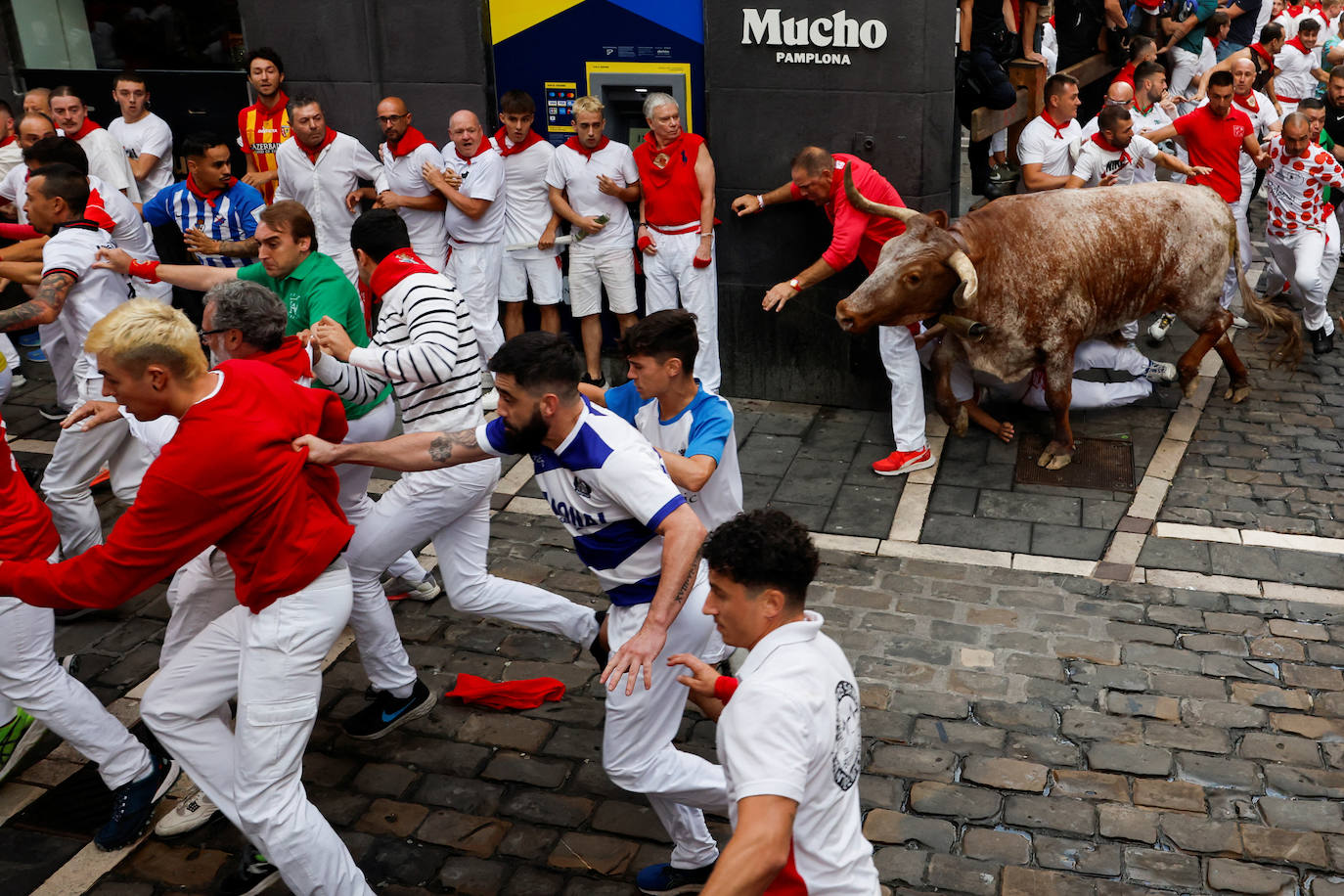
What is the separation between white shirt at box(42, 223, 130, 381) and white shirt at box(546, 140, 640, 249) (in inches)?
136

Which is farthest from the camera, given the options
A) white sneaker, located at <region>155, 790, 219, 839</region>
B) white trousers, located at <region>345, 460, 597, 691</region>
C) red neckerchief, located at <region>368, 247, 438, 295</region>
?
red neckerchief, located at <region>368, 247, 438, 295</region>

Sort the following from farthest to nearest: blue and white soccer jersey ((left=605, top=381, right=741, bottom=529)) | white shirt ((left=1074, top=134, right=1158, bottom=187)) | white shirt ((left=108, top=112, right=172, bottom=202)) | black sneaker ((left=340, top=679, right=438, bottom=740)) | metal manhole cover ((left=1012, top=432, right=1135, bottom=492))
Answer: white shirt ((left=108, top=112, right=172, bottom=202)), white shirt ((left=1074, top=134, right=1158, bottom=187)), metal manhole cover ((left=1012, top=432, right=1135, bottom=492)), black sneaker ((left=340, top=679, right=438, bottom=740)), blue and white soccer jersey ((left=605, top=381, right=741, bottom=529))

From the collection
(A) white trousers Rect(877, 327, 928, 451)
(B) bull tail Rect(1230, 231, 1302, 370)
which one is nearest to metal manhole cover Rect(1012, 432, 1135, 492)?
(A) white trousers Rect(877, 327, 928, 451)

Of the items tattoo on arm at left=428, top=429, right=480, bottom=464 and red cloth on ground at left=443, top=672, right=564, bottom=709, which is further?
red cloth on ground at left=443, top=672, right=564, bottom=709

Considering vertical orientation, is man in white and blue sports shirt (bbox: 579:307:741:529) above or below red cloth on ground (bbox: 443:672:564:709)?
above

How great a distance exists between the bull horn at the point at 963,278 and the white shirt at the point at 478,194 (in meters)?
3.89

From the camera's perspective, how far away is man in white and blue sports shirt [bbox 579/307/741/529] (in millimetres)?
5012

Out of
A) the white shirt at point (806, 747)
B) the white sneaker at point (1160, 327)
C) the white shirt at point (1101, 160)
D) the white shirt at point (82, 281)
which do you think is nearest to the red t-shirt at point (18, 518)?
the white shirt at point (82, 281)

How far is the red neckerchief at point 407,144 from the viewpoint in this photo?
10172 mm

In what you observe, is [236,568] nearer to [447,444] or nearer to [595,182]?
[447,444]

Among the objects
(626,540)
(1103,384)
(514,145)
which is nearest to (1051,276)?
(1103,384)

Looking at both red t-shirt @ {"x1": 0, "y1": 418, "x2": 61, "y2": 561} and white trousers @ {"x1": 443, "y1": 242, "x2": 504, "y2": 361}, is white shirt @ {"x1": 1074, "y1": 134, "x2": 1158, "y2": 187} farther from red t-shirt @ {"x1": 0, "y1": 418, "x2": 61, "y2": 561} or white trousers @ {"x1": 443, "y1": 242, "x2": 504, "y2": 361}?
red t-shirt @ {"x1": 0, "y1": 418, "x2": 61, "y2": 561}

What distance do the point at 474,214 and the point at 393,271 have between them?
3.91m

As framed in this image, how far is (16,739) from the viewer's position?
5785 mm
